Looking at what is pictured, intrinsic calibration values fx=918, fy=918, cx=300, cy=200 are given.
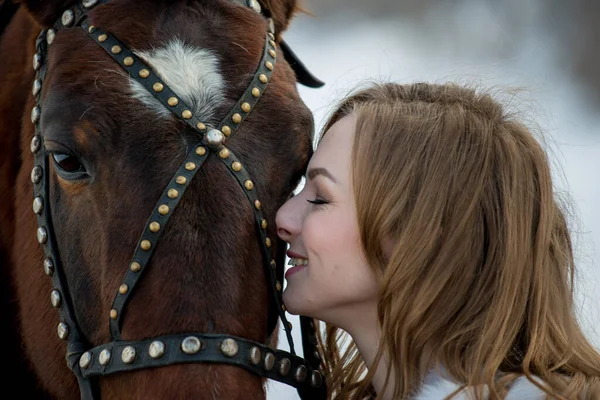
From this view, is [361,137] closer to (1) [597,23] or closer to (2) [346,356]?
(2) [346,356]

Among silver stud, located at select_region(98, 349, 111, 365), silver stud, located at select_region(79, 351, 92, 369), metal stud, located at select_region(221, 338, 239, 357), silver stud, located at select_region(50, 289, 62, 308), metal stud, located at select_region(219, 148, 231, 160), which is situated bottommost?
silver stud, located at select_region(79, 351, 92, 369)

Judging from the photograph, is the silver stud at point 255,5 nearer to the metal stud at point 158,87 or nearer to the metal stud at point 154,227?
the metal stud at point 158,87

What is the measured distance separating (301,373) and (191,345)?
39 cm

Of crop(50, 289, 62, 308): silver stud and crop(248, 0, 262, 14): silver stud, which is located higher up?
crop(248, 0, 262, 14): silver stud

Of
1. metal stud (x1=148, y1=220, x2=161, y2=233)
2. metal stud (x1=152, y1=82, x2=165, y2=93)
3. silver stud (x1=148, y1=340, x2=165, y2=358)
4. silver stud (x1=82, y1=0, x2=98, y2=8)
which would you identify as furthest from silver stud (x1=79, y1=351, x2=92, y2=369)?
silver stud (x1=82, y1=0, x2=98, y2=8)

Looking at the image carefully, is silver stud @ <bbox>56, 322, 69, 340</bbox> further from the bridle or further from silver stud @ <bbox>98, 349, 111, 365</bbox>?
silver stud @ <bbox>98, 349, 111, 365</bbox>

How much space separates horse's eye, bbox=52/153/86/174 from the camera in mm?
2129

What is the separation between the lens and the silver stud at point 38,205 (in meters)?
2.26

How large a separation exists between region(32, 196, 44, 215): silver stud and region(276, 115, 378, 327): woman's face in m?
0.59

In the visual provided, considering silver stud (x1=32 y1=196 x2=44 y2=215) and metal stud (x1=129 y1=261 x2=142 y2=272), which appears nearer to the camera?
metal stud (x1=129 y1=261 x2=142 y2=272)

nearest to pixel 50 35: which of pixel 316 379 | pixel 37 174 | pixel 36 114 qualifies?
pixel 36 114

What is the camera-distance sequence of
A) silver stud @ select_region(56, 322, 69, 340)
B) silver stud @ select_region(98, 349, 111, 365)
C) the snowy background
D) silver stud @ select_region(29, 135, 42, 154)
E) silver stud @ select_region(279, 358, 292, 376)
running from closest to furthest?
silver stud @ select_region(98, 349, 111, 365) < silver stud @ select_region(279, 358, 292, 376) < silver stud @ select_region(56, 322, 69, 340) < silver stud @ select_region(29, 135, 42, 154) < the snowy background

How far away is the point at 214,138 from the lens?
2039 mm

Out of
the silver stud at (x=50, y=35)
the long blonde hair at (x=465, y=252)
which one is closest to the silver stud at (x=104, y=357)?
the long blonde hair at (x=465, y=252)
